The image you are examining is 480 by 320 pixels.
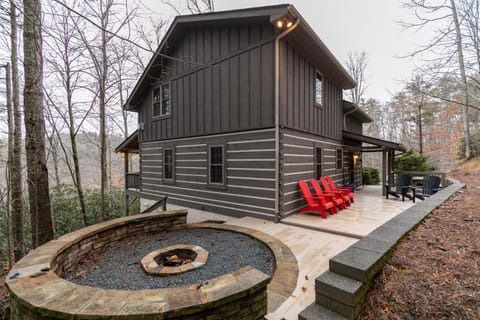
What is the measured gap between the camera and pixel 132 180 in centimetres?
1056

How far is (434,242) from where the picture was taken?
2457 millimetres

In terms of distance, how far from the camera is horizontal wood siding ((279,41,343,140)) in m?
5.53

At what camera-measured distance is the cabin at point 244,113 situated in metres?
5.40

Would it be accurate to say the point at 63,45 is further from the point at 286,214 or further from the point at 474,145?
the point at 474,145

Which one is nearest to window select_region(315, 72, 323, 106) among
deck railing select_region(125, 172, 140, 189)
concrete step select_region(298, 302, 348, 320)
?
concrete step select_region(298, 302, 348, 320)

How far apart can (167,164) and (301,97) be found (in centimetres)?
572

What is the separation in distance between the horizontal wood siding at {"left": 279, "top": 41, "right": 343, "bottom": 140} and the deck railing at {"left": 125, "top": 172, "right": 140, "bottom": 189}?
324 inches

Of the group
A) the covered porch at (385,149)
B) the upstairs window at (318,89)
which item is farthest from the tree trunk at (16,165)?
the covered porch at (385,149)

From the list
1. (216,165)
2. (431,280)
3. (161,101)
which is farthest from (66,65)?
(431,280)

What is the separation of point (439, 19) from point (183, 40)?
10416mm

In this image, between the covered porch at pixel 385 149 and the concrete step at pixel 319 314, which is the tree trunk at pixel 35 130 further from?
the covered porch at pixel 385 149

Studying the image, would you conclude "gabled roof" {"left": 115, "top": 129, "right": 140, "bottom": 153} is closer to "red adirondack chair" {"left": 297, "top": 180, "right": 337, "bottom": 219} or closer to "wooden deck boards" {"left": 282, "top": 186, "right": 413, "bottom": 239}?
"red adirondack chair" {"left": 297, "top": 180, "right": 337, "bottom": 219}

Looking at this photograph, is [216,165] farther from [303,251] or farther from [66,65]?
[66,65]

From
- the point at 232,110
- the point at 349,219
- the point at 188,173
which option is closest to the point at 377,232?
the point at 349,219
